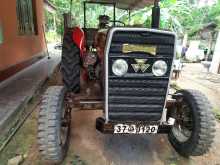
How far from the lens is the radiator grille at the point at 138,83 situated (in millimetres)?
2416

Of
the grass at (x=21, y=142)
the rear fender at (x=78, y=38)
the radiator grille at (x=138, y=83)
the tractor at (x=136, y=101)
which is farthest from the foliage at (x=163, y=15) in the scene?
the radiator grille at (x=138, y=83)

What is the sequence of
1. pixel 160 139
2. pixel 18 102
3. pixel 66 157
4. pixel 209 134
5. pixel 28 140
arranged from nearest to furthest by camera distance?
1. pixel 209 134
2. pixel 66 157
3. pixel 28 140
4. pixel 160 139
5. pixel 18 102

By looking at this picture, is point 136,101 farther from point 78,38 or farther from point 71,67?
point 78,38

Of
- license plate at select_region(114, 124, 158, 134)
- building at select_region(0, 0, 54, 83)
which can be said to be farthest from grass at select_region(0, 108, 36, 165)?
building at select_region(0, 0, 54, 83)

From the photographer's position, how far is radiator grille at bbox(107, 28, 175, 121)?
2416mm

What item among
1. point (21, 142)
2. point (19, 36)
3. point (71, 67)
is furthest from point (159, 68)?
point (19, 36)

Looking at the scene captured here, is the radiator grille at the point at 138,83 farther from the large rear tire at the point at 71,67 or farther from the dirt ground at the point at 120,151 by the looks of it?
the large rear tire at the point at 71,67

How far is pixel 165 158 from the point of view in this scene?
300 cm

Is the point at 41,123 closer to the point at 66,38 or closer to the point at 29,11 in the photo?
the point at 66,38

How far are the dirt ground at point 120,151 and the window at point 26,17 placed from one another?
4957 millimetres

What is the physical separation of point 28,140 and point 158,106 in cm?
188

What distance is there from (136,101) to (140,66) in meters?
0.43

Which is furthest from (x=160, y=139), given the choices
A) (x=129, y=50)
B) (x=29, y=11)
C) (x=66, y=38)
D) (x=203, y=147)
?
(x=29, y=11)

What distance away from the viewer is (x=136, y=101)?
2.68 m
